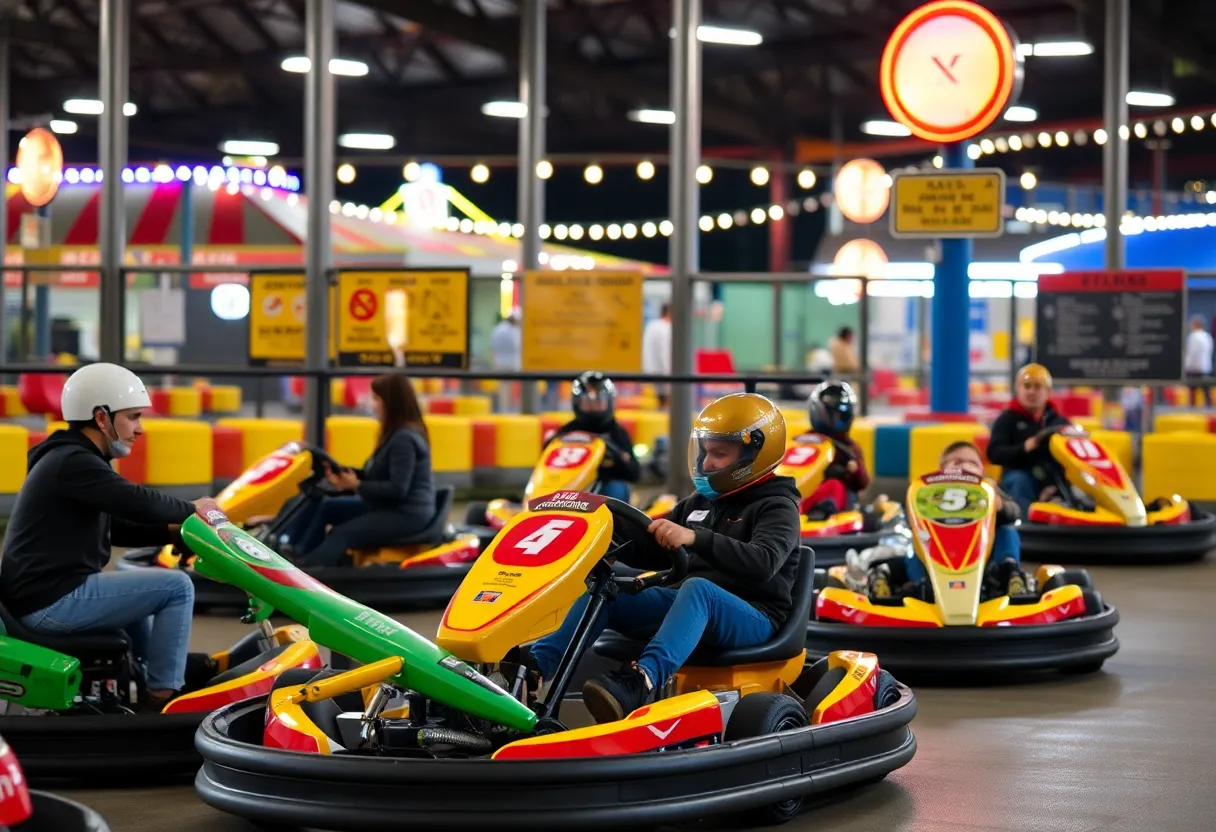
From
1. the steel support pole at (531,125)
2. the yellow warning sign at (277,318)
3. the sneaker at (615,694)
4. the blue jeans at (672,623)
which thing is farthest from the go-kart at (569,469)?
the steel support pole at (531,125)

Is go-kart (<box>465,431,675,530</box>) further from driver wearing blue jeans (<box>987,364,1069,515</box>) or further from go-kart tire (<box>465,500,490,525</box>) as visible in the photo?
driver wearing blue jeans (<box>987,364,1069,515</box>)

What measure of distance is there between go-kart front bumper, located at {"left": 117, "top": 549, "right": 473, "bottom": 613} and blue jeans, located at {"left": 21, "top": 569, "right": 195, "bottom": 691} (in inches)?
83.5

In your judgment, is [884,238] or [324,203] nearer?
[324,203]

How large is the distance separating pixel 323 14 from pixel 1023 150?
1815 centimetres

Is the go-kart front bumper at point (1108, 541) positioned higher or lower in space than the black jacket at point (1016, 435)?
lower

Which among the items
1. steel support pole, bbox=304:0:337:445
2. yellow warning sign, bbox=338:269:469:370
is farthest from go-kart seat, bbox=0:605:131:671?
steel support pole, bbox=304:0:337:445

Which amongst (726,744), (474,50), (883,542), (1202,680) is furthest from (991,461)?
(474,50)

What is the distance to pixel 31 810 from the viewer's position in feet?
8.75

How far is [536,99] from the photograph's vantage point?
13.3m

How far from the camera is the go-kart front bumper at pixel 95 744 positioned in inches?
151

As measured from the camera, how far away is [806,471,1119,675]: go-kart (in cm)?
518

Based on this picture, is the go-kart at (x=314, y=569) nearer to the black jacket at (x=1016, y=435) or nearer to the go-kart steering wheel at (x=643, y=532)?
the black jacket at (x=1016, y=435)

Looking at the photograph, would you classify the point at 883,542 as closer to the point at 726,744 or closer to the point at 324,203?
the point at 726,744

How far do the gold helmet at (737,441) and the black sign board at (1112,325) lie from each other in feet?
21.6
